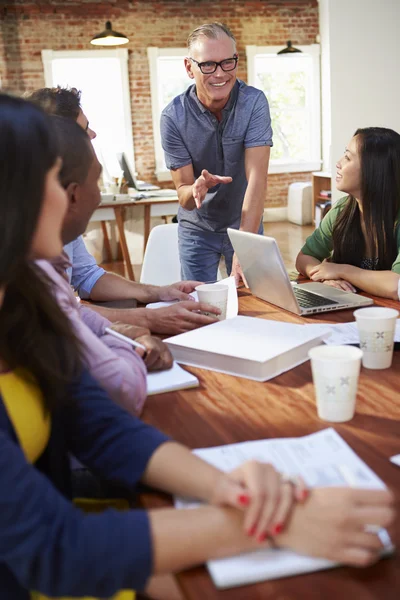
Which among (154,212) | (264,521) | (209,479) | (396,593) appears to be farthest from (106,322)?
(154,212)

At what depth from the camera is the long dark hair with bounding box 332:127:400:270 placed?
2213 mm

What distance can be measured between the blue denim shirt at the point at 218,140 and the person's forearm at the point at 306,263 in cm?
66

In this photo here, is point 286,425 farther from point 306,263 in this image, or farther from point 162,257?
point 162,257

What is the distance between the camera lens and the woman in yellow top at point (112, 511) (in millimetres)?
701

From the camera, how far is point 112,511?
742mm

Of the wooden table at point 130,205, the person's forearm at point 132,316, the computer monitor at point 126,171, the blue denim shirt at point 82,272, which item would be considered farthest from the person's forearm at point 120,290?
the computer monitor at point 126,171

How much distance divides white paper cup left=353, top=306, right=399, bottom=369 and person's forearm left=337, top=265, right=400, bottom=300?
1.94ft

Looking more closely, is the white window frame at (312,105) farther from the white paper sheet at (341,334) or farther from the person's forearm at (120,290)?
the white paper sheet at (341,334)

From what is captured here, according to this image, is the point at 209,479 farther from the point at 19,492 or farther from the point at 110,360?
the point at 110,360

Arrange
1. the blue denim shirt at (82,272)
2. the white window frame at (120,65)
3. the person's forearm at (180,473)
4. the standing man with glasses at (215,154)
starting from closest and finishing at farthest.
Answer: the person's forearm at (180,473)
the blue denim shirt at (82,272)
the standing man with glasses at (215,154)
the white window frame at (120,65)

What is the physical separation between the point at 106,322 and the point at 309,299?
63 centimetres

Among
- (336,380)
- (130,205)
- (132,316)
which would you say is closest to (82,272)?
(132,316)

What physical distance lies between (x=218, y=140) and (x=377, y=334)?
175 centimetres

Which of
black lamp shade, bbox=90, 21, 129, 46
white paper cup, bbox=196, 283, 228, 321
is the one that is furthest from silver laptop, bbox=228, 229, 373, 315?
black lamp shade, bbox=90, 21, 129, 46
